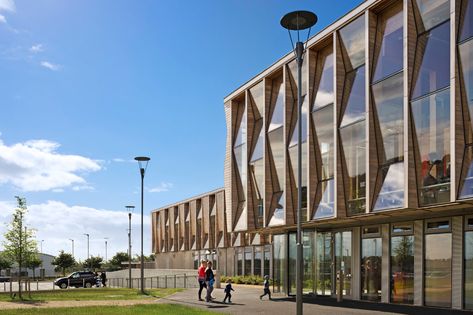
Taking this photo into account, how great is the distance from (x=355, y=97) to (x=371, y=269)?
23.7ft

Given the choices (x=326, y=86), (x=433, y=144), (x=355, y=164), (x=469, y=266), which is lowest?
(x=469, y=266)

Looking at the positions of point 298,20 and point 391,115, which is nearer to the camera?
point 298,20

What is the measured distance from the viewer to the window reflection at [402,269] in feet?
72.1

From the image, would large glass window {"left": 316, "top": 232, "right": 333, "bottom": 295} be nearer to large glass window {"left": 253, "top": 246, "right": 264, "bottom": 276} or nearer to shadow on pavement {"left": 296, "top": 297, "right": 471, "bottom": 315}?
shadow on pavement {"left": 296, "top": 297, "right": 471, "bottom": 315}

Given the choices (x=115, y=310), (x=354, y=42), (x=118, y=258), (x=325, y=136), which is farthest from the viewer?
(x=118, y=258)

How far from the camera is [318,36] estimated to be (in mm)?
24828

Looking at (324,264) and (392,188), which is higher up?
(392,188)

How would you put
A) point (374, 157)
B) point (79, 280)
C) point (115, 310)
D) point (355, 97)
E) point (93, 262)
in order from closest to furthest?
point (374, 157) → point (115, 310) → point (355, 97) → point (79, 280) → point (93, 262)

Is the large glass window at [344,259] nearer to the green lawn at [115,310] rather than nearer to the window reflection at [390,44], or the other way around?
the green lawn at [115,310]

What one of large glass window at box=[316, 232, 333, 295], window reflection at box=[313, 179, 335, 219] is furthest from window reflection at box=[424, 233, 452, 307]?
large glass window at box=[316, 232, 333, 295]

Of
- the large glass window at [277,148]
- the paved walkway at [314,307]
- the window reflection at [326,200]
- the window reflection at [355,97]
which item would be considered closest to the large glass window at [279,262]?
the large glass window at [277,148]

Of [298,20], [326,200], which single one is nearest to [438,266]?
[326,200]

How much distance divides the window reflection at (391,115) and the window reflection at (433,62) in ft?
2.82

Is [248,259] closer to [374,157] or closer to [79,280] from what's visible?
[79,280]
